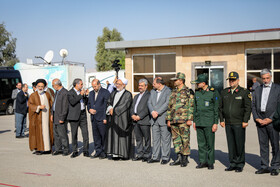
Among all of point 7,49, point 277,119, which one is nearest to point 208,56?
point 277,119

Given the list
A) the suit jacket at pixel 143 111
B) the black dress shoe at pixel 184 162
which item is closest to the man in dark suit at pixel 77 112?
the suit jacket at pixel 143 111

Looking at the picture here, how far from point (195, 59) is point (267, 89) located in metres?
13.6

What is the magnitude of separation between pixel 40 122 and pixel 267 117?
561 centimetres

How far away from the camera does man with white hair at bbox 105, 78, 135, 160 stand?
7520 mm

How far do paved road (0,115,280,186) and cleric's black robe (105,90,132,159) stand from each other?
288mm

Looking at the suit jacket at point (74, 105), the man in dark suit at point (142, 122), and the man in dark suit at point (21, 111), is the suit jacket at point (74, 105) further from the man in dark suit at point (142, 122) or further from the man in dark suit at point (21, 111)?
the man in dark suit at point (21, 111)

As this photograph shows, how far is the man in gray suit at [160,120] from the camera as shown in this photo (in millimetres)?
7203

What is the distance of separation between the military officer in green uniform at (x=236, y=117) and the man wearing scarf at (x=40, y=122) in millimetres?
4643

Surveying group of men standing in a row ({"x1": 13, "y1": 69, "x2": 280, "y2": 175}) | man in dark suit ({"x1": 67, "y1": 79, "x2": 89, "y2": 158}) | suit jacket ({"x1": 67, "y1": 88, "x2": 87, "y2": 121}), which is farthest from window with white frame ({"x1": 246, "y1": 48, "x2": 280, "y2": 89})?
suit jacket ({"x1": 67, "y1": 88, "x2": 87, "y2": 121})

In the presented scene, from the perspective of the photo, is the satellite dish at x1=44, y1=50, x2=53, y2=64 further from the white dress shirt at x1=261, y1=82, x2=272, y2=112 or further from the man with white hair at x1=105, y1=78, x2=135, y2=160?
the white dress shirt at x1=261, y1=82, x2=272, y2=112

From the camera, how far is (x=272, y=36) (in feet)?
57.0

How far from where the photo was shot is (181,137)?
22.8 feet

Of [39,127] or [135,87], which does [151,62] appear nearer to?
[135,87]

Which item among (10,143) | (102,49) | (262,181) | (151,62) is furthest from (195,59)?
(102,49)
